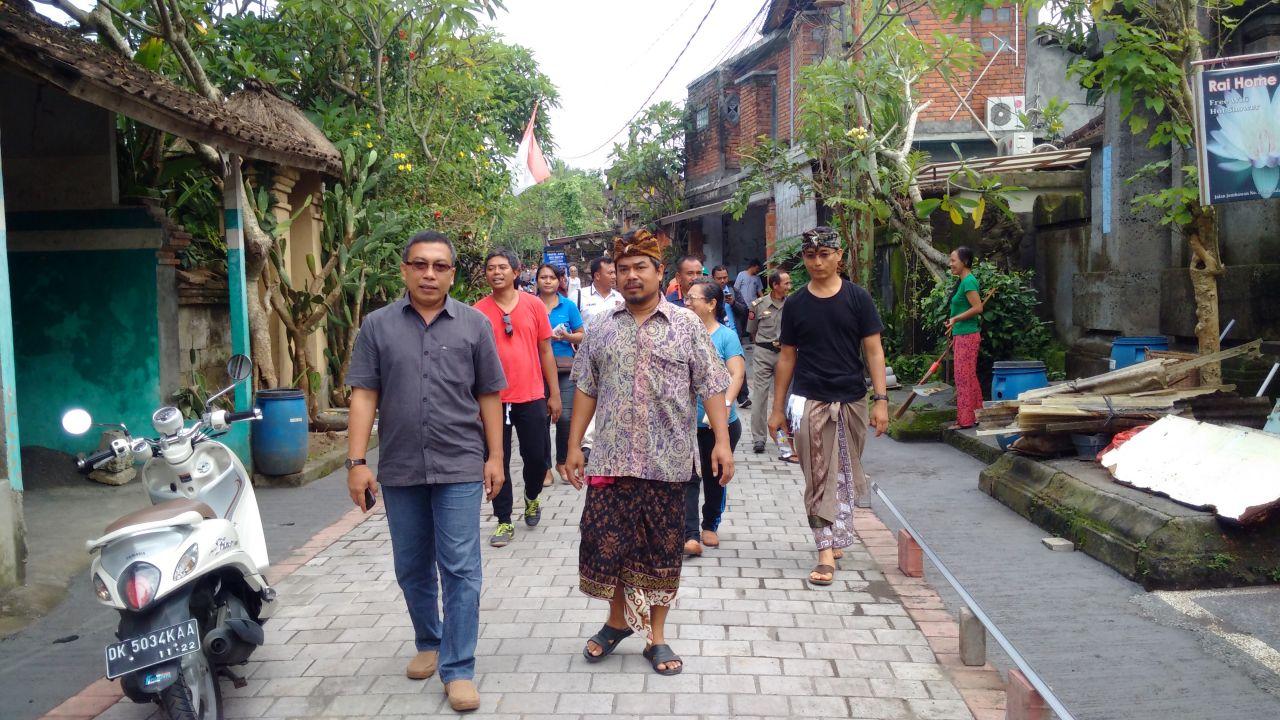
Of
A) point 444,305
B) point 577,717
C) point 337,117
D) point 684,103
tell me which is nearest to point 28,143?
point 337,117

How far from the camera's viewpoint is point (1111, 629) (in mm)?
5012

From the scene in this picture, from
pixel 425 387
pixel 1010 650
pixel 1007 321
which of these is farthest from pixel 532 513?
pixel 1007 321

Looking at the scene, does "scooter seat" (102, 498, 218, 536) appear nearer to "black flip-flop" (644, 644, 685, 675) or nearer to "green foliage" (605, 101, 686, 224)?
"black flip-flop" (644, 644, 685, 675)

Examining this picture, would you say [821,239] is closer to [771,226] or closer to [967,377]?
[967,377]

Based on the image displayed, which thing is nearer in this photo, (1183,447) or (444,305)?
(444,305)

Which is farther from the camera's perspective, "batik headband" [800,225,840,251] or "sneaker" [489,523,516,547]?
"sneaker" [489,523,516,547]

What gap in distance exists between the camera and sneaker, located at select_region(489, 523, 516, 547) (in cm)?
698

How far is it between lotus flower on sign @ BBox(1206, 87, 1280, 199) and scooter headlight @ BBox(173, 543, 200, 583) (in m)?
6.27

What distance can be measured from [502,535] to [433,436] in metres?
2.83

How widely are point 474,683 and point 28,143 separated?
6982 mm

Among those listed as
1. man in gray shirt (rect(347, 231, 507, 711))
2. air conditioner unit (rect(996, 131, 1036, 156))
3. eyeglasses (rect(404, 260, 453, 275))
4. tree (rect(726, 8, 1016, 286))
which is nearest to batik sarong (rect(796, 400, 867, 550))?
man in gray shirt (rect(347, 231, 507, 711))

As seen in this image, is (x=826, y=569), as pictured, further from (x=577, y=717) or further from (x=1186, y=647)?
(x=577, y=717)

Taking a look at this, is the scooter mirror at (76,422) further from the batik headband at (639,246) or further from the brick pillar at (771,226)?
the brick pillar at (771,226)

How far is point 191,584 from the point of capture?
4086mm
